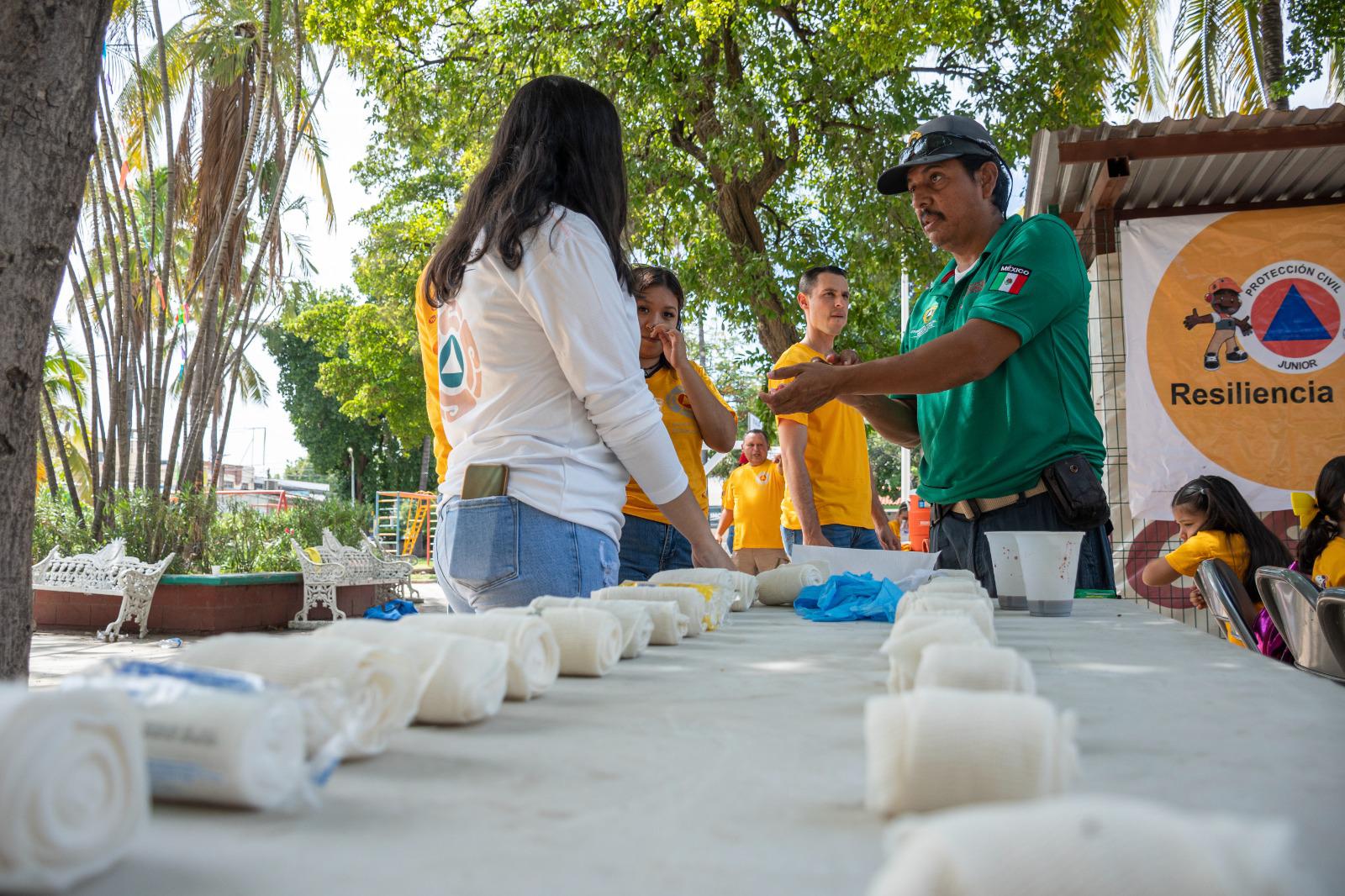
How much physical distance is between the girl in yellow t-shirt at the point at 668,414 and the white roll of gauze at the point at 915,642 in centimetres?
202

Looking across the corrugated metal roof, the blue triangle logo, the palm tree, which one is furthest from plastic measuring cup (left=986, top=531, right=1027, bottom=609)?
the palm tree

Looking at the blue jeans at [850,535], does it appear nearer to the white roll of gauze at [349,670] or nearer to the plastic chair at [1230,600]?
the plastic chair at [1230,600]

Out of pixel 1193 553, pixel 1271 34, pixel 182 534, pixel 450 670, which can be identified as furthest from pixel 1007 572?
pixel 1271 34

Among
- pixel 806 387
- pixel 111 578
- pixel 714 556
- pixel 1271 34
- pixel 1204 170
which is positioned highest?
pixel 1271 34

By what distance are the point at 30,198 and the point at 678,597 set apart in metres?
1.81

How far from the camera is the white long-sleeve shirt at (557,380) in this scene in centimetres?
194

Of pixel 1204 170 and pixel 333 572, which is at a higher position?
pixel 1204 170

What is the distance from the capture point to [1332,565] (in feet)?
11.8

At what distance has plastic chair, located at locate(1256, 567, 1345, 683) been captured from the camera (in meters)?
2.49

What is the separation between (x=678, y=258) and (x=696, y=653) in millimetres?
8462

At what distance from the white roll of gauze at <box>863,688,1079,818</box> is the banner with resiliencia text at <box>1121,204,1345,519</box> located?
5.39m

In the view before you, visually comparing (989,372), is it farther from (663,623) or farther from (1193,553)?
(1193,553)

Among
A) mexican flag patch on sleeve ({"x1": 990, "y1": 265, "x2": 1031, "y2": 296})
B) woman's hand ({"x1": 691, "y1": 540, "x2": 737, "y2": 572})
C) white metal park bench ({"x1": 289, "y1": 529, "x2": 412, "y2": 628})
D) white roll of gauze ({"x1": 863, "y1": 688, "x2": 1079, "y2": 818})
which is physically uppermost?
mexican flag patch on sleeve ({"x1": 990, "y1": 265, "x2": 1031, "y2": 296})

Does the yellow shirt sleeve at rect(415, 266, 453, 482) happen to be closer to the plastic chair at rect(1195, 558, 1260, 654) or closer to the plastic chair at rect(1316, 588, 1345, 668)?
the plastic chair at rect(1316, 588, 1345, 668)
